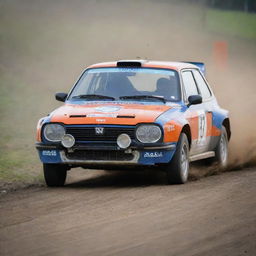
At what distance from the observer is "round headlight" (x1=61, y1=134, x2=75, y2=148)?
39.3ft

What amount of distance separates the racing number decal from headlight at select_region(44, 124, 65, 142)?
2.26 meters

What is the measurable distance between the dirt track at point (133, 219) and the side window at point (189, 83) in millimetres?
1459

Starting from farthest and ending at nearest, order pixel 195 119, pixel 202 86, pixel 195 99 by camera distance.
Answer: pixel 202 86, pixel 195 119, pixel 195 99

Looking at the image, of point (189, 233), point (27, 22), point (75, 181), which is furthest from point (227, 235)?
point (27, 22)

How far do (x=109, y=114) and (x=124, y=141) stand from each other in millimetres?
465

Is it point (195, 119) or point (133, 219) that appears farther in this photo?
point (195, 119)

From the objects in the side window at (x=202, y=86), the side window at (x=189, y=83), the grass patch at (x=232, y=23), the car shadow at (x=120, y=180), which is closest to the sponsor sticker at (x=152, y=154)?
the car shadow at (x=120, y=180)

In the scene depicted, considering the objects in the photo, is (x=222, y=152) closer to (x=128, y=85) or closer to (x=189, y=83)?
(x=189, y=83)

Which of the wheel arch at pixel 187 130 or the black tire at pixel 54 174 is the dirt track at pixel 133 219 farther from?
the wheel arch at pixel 187 130

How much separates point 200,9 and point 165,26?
8.74 metres

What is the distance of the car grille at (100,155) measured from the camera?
1188cm

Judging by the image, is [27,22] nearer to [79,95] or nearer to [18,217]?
[79,95]

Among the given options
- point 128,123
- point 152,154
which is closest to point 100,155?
point 128,123

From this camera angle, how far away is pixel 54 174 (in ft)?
40.5
